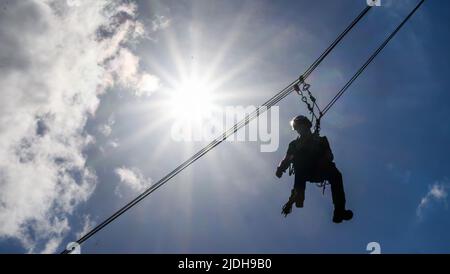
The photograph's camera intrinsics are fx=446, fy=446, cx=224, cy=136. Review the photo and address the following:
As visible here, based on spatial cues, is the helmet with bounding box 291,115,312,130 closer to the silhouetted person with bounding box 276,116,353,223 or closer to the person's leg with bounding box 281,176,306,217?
the silhouetted person with bounding box 276,116,353,223

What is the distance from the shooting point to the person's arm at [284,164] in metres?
10.2

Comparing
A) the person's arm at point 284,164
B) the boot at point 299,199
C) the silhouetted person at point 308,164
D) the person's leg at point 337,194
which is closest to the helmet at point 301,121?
the silhouetted person at point 308,164

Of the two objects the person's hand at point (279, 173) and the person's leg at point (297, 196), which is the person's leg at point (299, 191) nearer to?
the person's leg at point (297, 196)

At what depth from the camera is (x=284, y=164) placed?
10.3 metres

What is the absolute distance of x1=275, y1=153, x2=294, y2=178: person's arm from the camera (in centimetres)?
1021

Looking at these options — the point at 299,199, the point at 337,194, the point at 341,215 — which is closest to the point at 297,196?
the point at 299,199

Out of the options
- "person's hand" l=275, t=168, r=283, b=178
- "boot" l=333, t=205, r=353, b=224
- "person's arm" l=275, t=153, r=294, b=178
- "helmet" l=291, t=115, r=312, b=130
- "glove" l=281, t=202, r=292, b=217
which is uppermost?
"helmet" l=291, t=115, r=312, b=130

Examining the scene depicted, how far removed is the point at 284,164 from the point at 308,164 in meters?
0.63

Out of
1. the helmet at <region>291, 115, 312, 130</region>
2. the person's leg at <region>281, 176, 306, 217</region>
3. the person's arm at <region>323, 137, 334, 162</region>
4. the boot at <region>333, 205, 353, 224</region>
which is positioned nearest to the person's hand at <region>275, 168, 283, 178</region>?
the person's leg at <region>281, 176, 306, 217</region>
